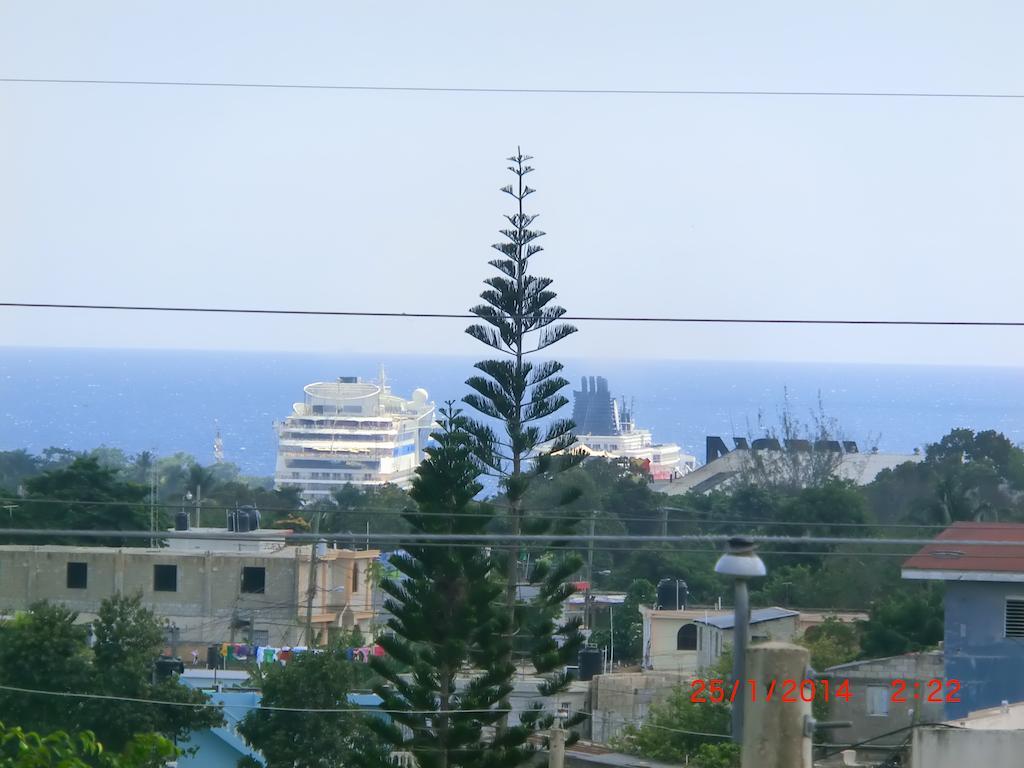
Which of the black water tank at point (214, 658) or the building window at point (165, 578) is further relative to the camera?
the building window at point (165, 578)

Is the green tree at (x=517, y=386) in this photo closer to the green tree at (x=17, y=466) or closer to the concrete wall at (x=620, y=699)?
the concrete wall at (x=620, y=699)

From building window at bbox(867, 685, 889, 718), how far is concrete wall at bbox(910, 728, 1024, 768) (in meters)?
4.30

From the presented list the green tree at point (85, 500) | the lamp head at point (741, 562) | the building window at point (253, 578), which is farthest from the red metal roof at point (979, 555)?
the green tree at point (85, 500)

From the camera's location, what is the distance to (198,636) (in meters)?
22.0

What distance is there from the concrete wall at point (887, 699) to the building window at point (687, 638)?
562cm

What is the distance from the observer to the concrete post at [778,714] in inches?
123

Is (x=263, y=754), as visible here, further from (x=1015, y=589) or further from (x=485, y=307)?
(x=1015, y=589)

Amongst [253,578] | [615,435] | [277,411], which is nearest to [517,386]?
[253,578]

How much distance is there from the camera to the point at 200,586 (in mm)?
22891

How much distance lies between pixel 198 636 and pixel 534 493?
6.59m

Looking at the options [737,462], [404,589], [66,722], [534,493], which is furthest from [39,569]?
[737,462]

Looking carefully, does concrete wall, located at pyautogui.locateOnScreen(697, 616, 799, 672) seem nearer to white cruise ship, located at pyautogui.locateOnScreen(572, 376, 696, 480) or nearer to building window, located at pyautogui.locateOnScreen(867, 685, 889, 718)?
building window, located at pyautogui.locateOnScreen(867, 685, 889, 718)

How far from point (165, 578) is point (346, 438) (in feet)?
173

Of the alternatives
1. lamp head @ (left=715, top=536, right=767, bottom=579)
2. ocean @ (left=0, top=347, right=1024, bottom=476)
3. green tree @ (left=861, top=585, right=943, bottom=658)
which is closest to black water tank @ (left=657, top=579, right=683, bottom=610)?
green tree @ (left=861, top=585, right=943, bottom=658)
